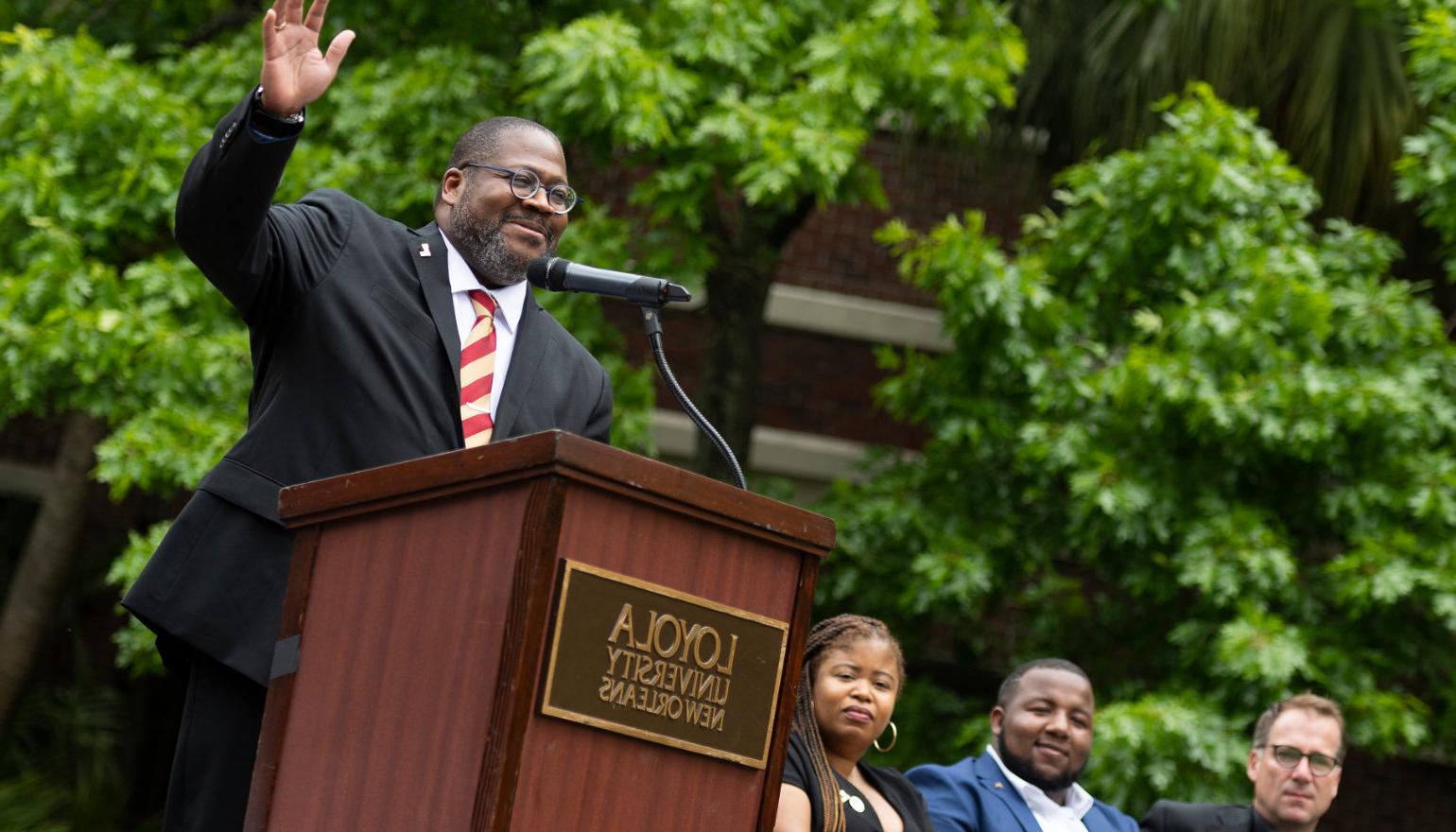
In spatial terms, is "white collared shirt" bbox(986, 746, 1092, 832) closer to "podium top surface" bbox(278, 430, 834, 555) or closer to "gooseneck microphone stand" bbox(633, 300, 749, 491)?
"gooseneck microphone stand" bbox(633, 300, 749, 491)

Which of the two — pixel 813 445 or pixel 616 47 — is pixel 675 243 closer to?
pixel 616 47

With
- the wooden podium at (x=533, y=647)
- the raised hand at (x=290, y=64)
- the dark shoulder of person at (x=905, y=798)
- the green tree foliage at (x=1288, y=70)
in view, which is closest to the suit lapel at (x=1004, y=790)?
the dark shoulder of person at (x=905, y=798)

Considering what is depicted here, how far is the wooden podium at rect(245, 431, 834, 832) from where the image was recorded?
2.55 meters

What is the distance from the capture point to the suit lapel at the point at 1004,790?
17.9ft

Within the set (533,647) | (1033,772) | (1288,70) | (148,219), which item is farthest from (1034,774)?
(1288,70)

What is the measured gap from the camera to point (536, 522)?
253 cm

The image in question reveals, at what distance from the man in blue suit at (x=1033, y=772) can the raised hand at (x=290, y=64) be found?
314 cm

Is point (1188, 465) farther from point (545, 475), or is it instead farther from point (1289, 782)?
point (545, 475)

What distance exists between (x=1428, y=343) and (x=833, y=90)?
9.39ft

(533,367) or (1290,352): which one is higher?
(1290,352)

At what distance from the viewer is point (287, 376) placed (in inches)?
128

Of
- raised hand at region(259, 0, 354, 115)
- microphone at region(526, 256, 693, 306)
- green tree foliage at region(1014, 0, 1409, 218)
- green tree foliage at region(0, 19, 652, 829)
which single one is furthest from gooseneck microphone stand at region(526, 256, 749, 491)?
green tree foliage at region(1014, 0, 1409, 218)

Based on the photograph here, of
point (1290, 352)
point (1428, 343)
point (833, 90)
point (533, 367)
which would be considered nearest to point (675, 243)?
point (833, 90)

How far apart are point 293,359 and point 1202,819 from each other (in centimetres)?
388
